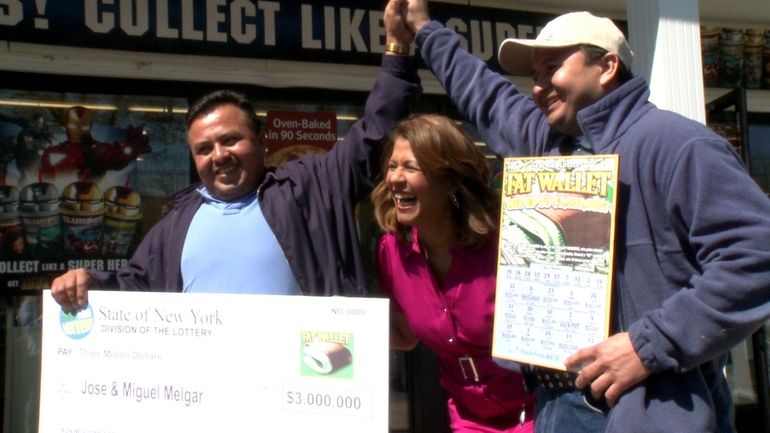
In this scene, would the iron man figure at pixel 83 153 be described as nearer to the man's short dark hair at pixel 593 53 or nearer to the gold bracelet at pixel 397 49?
the gold bracelet at pixel 397 49

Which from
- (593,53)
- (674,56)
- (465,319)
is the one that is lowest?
(465,319)

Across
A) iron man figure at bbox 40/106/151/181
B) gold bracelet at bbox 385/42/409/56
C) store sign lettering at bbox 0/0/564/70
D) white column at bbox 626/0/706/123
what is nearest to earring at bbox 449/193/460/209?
gold bracelet at bbox 385/42/409/56

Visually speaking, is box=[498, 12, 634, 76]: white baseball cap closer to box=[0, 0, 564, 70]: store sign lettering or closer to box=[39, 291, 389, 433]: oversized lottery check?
box=[39, 291, 389, 433]: oversized lottery check

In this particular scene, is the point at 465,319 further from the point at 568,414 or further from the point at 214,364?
the point at 214,364

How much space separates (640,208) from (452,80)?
836 mm

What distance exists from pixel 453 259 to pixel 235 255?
2.20 feet

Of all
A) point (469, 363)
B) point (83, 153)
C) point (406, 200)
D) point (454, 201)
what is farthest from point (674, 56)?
point (83, 153)

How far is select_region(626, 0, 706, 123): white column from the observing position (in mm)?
3561

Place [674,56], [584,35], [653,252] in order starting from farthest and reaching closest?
1. [674,56]
2. [584,35]
3. [653,252]

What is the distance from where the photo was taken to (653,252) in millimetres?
1781

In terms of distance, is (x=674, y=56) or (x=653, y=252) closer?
(x=653, y=252)

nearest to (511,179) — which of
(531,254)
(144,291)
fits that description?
(531,254)

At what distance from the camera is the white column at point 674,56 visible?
3.56 metres

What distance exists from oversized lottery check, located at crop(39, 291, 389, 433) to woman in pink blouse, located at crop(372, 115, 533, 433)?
1.24 feet
